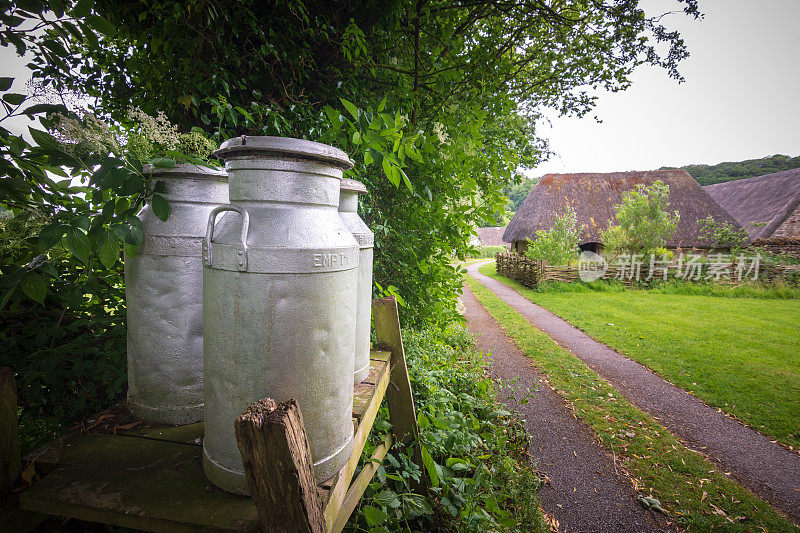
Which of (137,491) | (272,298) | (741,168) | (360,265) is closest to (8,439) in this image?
(137,491)

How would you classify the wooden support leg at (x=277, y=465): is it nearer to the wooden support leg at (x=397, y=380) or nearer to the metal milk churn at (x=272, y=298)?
the metal milk churn at (x=272, y=298)

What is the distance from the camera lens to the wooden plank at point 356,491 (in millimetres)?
1292

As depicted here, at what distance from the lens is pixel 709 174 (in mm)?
38781

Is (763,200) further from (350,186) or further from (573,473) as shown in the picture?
(350,186)

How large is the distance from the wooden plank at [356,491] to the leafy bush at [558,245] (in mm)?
15541

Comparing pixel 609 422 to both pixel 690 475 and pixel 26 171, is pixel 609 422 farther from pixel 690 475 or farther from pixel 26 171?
pixel 26 171

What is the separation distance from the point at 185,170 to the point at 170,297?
0.47 meters

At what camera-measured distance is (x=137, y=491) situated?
1.06 metres

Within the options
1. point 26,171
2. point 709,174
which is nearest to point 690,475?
point 26,171

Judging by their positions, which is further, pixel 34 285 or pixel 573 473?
pixel 573 473

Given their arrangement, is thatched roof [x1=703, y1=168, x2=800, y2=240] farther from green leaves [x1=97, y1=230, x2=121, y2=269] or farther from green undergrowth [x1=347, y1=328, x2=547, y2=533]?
green leaves [x1=97, y1=230, x2=121, y2=269]

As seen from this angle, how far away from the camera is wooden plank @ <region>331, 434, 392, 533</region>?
129 centimetres

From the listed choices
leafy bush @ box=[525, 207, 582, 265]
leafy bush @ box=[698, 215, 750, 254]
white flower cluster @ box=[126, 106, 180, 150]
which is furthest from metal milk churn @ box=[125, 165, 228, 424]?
leafy bush @ box=[698, 215, 750, 254]

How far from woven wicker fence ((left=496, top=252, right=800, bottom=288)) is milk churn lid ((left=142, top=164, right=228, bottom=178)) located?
15496mm
